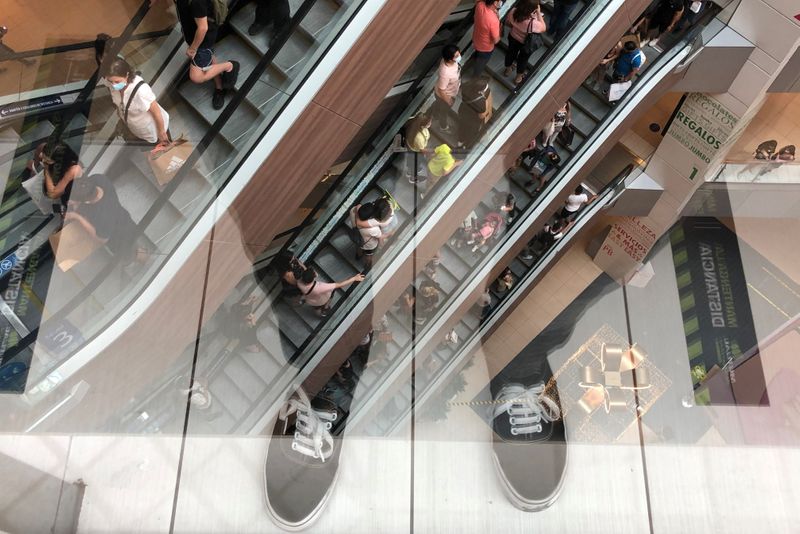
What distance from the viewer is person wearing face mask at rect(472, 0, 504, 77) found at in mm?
5391

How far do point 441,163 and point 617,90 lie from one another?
11.0 ft

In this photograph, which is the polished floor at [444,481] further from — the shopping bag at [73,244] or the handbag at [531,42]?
the handbag at [531,42]

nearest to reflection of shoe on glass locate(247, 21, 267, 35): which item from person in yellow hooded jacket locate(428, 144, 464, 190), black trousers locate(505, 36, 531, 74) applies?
person in yellow hooded jacket locate(428, 144, 464, 190)

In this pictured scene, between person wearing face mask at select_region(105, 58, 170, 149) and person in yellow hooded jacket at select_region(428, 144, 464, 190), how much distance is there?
2.41 m

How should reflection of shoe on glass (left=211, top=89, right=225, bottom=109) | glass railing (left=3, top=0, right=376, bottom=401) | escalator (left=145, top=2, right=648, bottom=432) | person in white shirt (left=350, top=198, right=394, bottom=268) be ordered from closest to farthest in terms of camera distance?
glass railing (left=3, top=0, right=376, bottom=401) → reflection of shoe on glass (left=211, top=89, right=225, bottom=109) → escalator (left=145, top=2, right=648, bottom=432) → person in white shirt (left=350, top=198, right=394, bottom=268)

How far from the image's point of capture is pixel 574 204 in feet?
30.3

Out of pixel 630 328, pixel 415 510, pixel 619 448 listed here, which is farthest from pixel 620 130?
pixel 415 510

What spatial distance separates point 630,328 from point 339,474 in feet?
8.55

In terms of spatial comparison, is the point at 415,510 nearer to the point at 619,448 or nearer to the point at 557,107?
the point at 619,448

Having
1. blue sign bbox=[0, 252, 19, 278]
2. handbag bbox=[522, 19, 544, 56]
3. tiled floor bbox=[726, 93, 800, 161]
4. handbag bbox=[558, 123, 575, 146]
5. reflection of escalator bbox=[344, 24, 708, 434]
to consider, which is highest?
tiled floor bbox=[726, 93, 800, 161]

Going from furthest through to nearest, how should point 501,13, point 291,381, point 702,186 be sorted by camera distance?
point 702,186, point 501,13, point 291,381

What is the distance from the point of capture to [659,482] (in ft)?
12.3

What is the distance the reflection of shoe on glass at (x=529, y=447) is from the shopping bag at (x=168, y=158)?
9.23 ft

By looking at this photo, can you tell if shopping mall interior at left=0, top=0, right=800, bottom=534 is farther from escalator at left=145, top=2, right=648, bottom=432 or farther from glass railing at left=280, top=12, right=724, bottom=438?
glass railing at left=280, top=12, right=724, bottom=438
